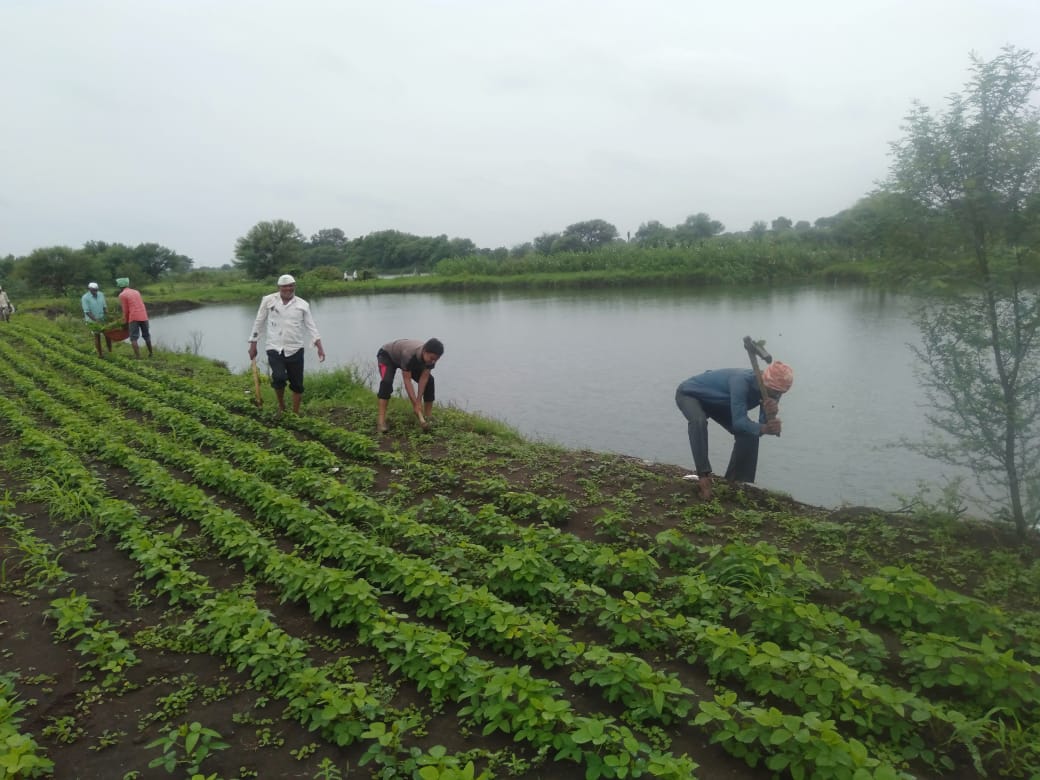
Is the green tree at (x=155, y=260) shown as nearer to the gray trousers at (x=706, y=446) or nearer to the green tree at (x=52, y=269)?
the green tree at (x=52, y=269)

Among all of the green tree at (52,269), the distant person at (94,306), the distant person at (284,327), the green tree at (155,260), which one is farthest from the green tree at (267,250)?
the distant person at (284,327)

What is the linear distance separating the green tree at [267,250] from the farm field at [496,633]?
6645 centimetres

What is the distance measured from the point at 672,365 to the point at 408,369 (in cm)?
973

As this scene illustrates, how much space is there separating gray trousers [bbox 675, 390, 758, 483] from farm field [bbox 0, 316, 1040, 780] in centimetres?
37

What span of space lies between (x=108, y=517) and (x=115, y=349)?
1406cm

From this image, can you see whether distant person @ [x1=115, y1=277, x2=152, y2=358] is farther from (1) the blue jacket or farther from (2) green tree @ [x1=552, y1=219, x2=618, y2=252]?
(2) green tree @ [x1=552, y1=219, x2=618, y2=252]

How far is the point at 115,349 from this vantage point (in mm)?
18078

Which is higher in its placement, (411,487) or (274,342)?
(274,342)

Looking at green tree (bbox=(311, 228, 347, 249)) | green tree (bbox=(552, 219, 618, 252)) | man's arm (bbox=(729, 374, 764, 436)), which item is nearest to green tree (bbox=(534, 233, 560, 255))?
green tree (bbox=(552, 219, 618, 252))

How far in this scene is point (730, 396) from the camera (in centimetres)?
707

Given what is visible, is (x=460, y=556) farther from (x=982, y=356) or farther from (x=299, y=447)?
(x=982, y=356)

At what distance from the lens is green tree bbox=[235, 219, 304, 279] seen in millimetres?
68812

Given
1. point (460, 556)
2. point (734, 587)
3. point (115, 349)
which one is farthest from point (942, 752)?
point (115, 349)

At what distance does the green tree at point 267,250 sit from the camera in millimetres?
68812
